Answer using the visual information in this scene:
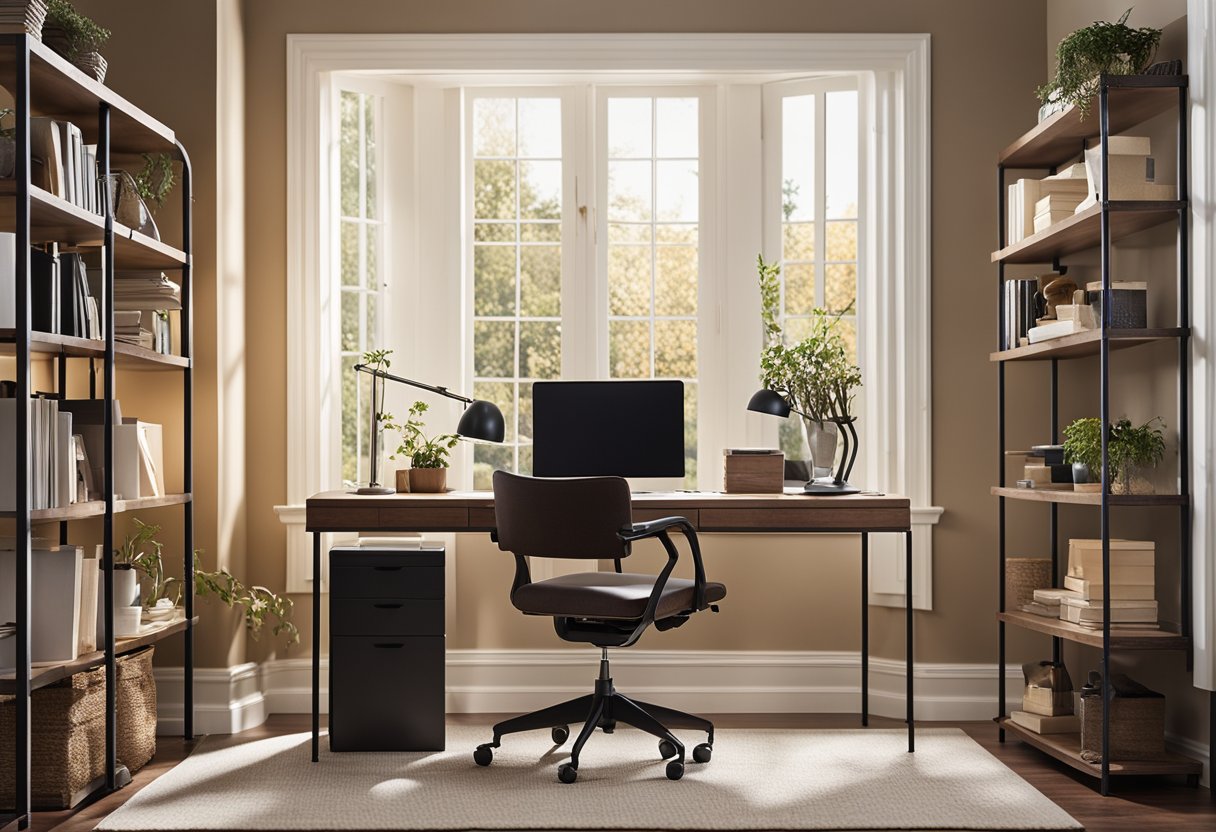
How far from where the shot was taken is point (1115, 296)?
3287 millimetres

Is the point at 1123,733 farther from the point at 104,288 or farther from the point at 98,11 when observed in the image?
the point at 98,11

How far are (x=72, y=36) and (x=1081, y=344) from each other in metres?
3.19

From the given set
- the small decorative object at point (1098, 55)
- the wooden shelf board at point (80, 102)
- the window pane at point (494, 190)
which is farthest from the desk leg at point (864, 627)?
the wooden shelf board at point (80, 102)

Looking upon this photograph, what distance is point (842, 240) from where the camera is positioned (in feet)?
14.8

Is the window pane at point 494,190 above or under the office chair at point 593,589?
above

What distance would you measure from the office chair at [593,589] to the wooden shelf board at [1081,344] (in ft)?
4.28

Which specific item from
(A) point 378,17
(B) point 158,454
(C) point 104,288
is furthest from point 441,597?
(A) point 378,17

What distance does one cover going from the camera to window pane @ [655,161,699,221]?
457cm

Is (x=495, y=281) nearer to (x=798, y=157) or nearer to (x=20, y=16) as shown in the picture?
(x=798, y=157)

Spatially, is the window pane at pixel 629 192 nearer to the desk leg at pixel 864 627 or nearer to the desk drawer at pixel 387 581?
the desk leg at pixel 864 627

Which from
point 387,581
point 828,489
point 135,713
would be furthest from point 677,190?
point 135,713

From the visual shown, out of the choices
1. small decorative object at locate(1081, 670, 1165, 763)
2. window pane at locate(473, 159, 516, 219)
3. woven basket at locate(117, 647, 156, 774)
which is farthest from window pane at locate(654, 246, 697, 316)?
woven basket at locate(117, 647, 156, 774)

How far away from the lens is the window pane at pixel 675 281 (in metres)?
4.57

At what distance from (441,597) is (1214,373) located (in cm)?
245
